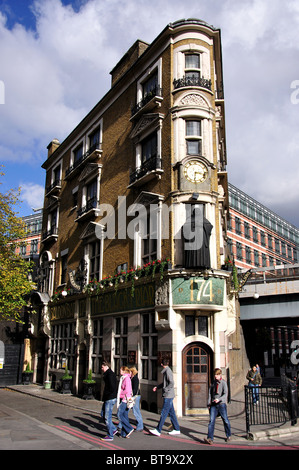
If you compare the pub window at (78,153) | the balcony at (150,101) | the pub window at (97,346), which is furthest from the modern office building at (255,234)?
the pub window at (97,346)

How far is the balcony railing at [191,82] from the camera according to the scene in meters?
18.0

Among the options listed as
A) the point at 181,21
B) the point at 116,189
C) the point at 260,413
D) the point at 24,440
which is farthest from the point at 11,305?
the point at 181,21

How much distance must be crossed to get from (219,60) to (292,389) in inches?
662

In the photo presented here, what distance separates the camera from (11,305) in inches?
898

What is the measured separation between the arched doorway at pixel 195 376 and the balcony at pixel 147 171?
7.41 m

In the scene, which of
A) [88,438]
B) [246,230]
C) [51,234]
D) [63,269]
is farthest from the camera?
[246,230]

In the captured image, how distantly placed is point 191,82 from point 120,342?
40.1ft

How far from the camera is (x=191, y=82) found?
1808 cm

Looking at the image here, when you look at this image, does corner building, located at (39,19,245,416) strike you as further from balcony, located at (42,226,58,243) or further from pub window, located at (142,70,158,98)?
balcony, located at (42,226,58,243)

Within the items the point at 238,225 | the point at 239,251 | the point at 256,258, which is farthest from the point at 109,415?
the point at 256,258

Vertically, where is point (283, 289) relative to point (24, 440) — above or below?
above

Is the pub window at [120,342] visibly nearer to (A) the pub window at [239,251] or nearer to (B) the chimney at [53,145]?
(B) the chimney at [53,145]

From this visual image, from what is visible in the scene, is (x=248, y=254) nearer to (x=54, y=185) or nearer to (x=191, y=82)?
(x=54, y=185)
